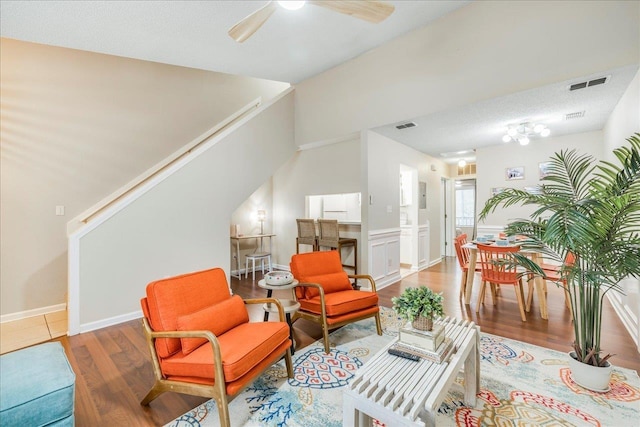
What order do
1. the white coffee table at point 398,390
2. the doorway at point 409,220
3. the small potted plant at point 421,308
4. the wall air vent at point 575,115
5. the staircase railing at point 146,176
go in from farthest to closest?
the doorway at point 409,220 < the staircase railing at point 146,176 < the wall air vent at point 575,115 < the small potted plant at point 421,308 < the white coffee table at point 398,390

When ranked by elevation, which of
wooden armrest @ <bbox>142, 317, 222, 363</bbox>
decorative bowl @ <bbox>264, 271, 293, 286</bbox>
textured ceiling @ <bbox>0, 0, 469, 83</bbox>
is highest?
textured ceiling @ <bbox>0, 0, 469, 83</bbox>

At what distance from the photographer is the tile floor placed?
9.31 feet

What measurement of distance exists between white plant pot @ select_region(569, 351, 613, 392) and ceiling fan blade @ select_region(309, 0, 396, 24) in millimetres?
2955

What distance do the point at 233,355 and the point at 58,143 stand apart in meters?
4.10

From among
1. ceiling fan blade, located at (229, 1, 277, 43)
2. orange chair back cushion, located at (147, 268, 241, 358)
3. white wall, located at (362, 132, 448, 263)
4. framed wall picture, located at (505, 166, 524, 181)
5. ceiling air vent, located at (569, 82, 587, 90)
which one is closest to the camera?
orange chair back cushion, located at (147, 268, 241, 358)

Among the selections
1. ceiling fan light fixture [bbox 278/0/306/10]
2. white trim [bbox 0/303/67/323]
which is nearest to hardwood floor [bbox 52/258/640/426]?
white trim [bbox 0/303/67/323]

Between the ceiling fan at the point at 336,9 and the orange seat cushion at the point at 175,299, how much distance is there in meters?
2.02

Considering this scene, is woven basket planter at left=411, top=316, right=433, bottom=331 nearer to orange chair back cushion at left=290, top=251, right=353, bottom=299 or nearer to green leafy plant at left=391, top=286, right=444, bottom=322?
green leafy plant at left=391, top=286, right=444, bottom=322

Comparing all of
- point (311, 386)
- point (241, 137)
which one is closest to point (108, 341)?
point (311, 386)

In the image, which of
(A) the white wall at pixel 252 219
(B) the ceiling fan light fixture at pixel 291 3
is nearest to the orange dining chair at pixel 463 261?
(B) the ceiling fan light fixture at pixel 291 3

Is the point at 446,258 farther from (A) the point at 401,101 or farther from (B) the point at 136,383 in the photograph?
(B) the point at 136,383

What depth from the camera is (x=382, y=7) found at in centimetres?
204

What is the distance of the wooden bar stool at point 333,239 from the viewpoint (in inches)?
187

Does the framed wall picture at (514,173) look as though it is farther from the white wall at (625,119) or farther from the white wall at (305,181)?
the white wall at (305,181)
